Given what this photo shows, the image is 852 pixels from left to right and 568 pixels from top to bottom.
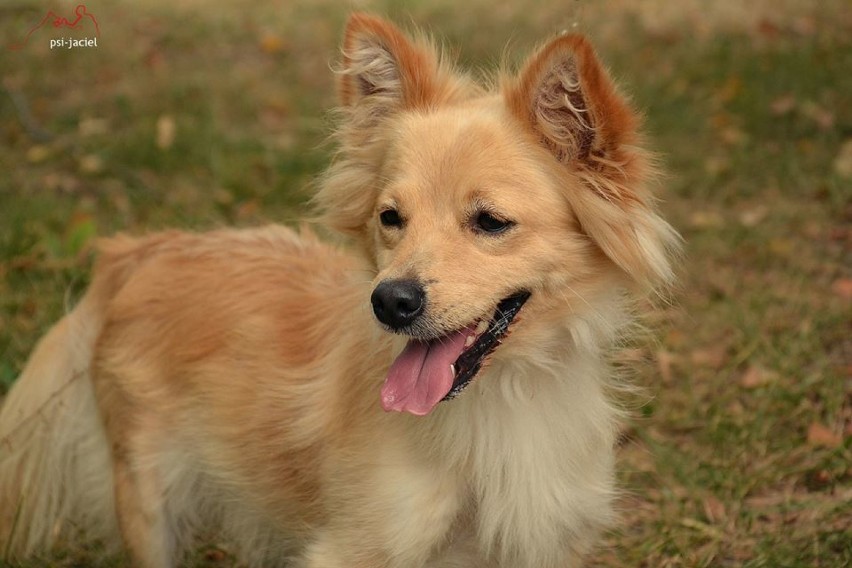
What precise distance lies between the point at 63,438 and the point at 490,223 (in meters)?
2.21

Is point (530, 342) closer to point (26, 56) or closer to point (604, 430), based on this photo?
point (604, 430)

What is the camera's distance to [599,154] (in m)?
3.27

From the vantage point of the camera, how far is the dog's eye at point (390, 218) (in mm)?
3373

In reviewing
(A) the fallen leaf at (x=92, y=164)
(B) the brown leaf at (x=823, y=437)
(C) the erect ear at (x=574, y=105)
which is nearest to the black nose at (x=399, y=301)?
(C) the erect ear at (x=574, y=105)

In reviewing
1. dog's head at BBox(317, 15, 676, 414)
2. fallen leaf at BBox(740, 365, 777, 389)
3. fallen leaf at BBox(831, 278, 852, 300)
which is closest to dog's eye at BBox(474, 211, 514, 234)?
dog's head at BBox(317, 15, 676, 414)

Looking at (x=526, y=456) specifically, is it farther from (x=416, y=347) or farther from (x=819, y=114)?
(x=819, y=114)

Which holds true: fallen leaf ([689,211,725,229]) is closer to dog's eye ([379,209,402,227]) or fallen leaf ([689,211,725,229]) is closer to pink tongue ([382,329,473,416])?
dog's eye ([379,209,402,227])

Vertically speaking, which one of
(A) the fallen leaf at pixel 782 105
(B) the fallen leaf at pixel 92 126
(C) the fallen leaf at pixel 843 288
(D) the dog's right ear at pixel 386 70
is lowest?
(B) the fallen leaf at pixel 92 126

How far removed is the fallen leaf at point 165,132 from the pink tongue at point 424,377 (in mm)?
4736

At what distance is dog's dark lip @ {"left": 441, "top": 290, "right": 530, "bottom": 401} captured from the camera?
3164 mm

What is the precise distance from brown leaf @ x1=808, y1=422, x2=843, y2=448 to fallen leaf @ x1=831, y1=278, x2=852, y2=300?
4.66ft

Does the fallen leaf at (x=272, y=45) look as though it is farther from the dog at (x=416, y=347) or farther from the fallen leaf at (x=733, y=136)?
the dog at (x=416, y=347)

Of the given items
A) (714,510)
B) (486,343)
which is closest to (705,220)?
(714,510)

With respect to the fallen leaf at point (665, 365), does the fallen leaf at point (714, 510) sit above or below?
above
